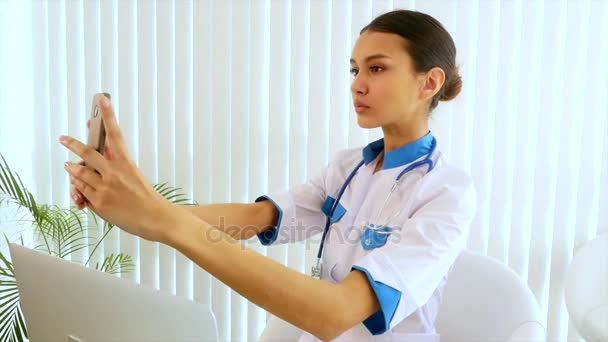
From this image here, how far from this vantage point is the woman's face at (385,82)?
120cm

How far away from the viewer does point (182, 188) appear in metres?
2.37

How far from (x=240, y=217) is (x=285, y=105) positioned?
3.32ft

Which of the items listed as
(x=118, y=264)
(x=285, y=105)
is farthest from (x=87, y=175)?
(x=118, y=264)

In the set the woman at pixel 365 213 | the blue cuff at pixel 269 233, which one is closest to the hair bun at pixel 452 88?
the woman at pixel 365 213

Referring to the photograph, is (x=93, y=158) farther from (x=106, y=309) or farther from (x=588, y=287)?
(x=588, y=287)

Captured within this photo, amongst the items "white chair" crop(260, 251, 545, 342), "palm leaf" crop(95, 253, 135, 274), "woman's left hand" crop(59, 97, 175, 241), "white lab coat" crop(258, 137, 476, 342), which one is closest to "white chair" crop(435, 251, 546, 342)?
"white chair" crop(260, 251, 545, 342)

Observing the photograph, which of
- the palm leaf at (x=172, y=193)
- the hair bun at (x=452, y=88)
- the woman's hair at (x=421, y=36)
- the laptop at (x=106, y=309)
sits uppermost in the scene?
the woman's hair at (x=421, y=36)

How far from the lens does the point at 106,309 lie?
Result: 74 centimetres

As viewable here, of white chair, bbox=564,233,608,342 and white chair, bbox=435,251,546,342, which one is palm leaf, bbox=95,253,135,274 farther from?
white chair, bbox=564,233,608,342

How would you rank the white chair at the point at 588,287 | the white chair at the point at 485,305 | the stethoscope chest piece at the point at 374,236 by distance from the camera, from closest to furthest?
the stethoscope chest piece at the point at 374,236 → the white chair at the point at 485,305 → the white chair at the point at 588,287

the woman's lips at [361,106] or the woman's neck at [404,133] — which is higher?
the woman's lips at [361,106]

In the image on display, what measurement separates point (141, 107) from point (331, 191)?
1.22 metres

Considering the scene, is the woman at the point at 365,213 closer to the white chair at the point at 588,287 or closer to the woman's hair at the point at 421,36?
the woman's hair at the point at 421,36

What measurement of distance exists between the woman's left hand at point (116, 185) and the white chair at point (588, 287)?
1707 millimetres
